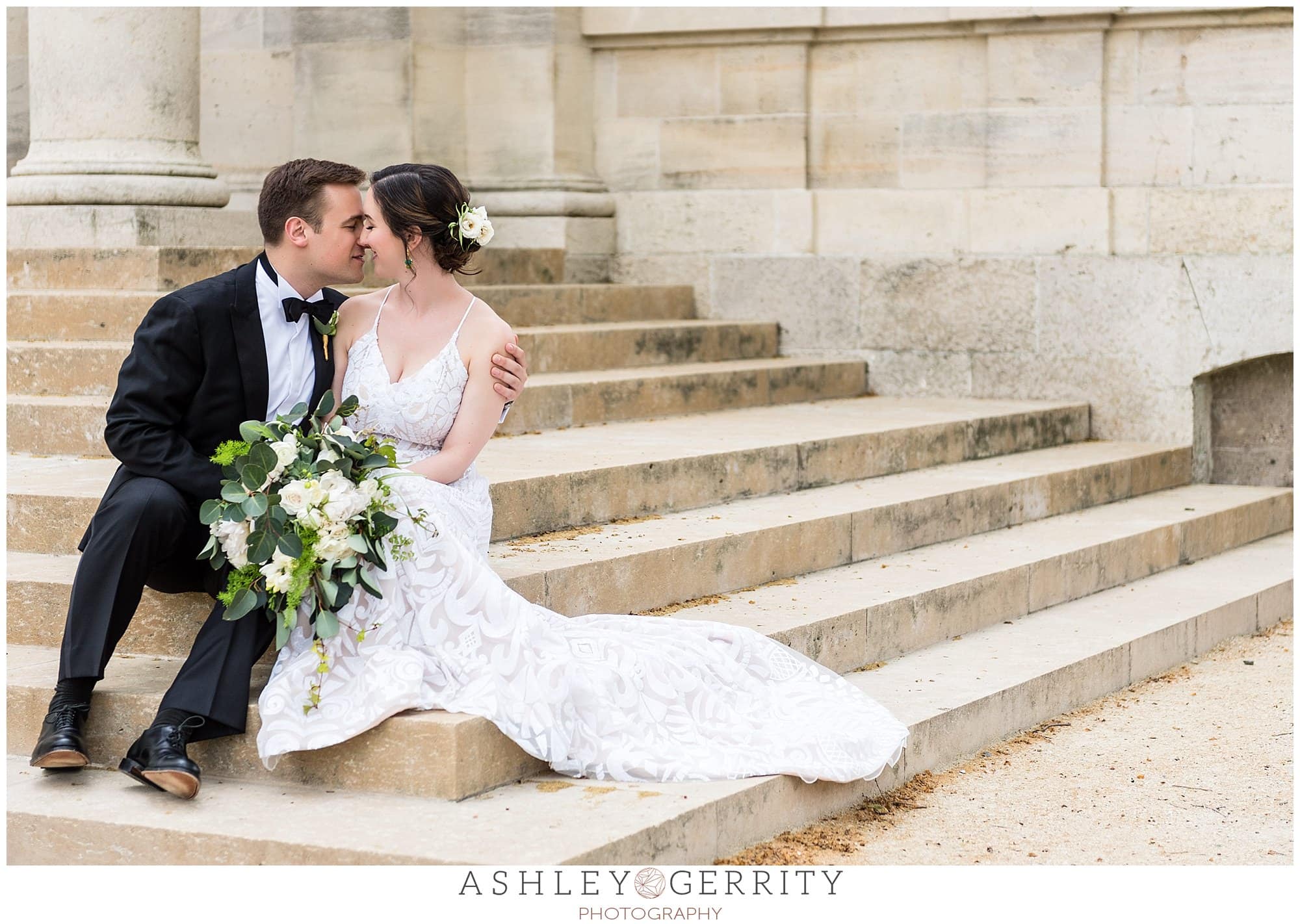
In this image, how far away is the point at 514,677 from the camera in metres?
4.53

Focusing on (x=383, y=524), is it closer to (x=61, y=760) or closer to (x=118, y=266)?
(x=61, y=760)

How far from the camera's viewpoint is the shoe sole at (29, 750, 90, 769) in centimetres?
443

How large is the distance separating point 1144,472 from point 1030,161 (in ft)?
6.23

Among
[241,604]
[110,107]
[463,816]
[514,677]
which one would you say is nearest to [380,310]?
[241,604]

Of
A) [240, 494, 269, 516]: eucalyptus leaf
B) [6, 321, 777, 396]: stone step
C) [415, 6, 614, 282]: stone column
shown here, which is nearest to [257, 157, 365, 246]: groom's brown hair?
[240, 494, 269, 516]: eucalyptus leaf

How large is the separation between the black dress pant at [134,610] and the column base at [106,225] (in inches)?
140

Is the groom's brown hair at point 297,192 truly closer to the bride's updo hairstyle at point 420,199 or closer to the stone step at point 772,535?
the bride's updo hairstyle at point 420,199

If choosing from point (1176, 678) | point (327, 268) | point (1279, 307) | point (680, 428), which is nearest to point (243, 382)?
point (327, 268)

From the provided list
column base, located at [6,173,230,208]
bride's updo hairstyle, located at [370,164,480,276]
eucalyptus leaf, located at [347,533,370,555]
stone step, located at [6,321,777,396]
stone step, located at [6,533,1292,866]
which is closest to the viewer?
stone step, located at [6,533,1292,866]

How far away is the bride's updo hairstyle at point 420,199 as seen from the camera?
15.9 ft

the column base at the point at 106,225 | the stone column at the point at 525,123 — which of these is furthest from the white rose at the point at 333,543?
the stone column at the point at 525,123

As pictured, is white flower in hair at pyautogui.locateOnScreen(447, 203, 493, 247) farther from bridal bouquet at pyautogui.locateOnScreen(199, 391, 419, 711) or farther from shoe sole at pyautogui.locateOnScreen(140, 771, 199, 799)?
shoe sole at pyautogui.locateOnScreen(140, 771, 199, 799)

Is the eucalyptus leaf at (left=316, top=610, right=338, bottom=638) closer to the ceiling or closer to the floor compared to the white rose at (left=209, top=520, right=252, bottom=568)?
closer to the floor

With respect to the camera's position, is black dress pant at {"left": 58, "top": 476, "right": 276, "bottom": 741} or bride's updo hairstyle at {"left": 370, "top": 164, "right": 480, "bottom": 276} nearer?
black dress pant at {"left": 58, "top": 476, "right": 276, "bottom": 741}
